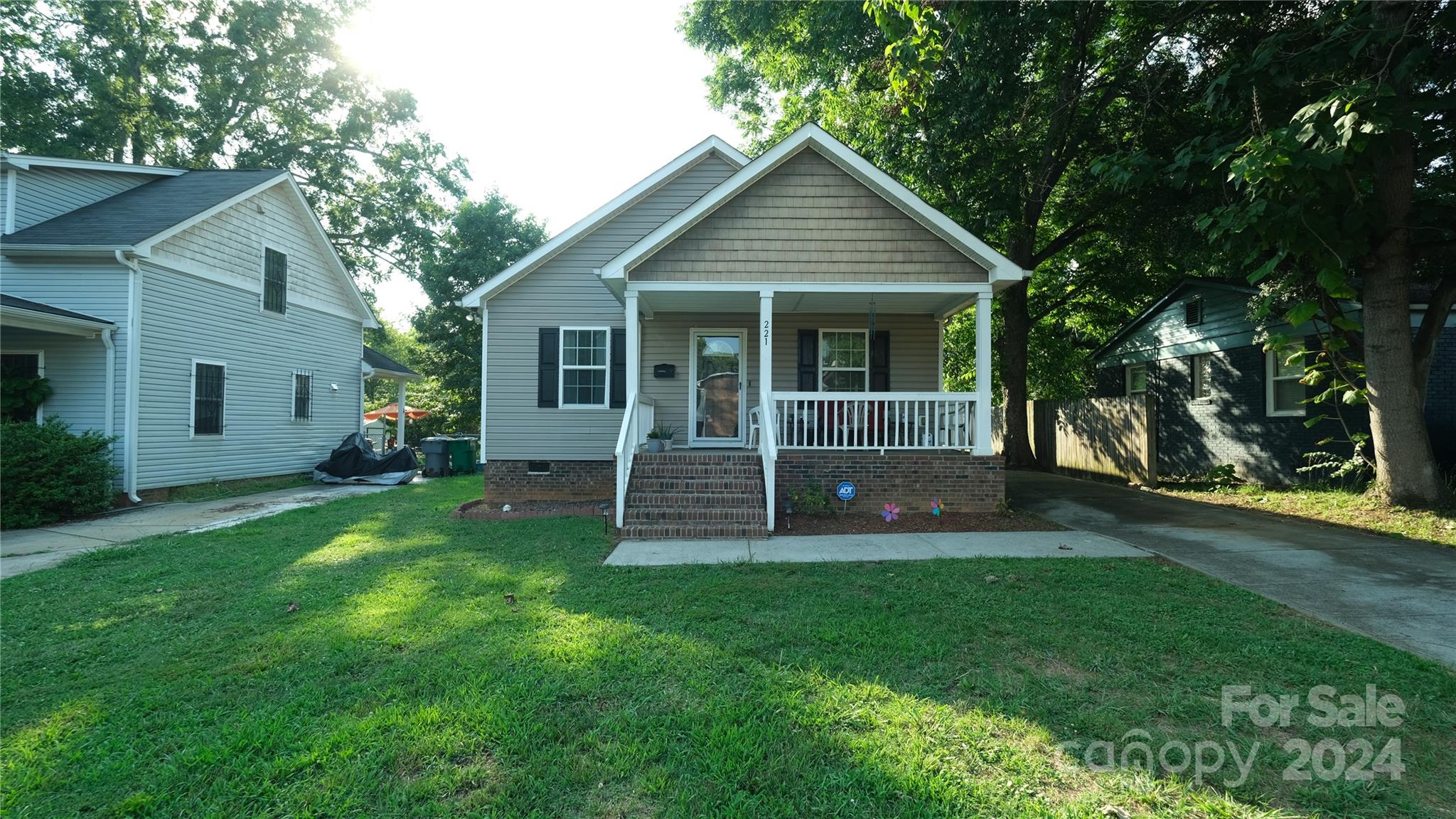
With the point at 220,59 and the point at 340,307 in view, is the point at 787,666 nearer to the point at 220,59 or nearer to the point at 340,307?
the point at 340,307

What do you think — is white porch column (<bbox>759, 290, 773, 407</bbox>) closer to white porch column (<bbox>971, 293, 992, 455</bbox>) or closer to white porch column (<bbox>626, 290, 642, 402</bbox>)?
white porch column (<bbox>626, 290, 642, 402</bbox>)

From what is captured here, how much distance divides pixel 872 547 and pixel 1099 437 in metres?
9.69

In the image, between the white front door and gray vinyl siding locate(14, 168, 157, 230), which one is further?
gray vinyl siding locate(14, 168, 157, 230)

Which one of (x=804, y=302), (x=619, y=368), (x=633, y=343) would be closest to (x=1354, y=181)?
(x=804, y=302)

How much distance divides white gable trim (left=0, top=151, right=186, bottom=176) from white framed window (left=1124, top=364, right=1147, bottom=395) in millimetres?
22304

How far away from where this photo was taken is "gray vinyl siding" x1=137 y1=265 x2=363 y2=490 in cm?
1114

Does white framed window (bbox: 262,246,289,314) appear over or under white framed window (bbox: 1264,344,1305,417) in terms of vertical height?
over

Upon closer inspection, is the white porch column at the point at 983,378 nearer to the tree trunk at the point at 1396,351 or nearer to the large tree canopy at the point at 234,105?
the tree trunk at the point at 1396,351

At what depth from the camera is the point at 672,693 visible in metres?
3.28

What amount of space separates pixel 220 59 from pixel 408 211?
714cm

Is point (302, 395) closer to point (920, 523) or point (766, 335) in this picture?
point (766, 335)

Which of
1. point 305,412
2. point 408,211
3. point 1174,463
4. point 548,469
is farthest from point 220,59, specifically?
point 1174,463

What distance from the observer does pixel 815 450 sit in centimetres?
866

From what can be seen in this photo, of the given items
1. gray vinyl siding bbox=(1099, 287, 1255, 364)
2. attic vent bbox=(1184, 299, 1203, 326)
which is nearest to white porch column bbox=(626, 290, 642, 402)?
gray vinyl siding bbox=(1099, 287, 1255, 364)
